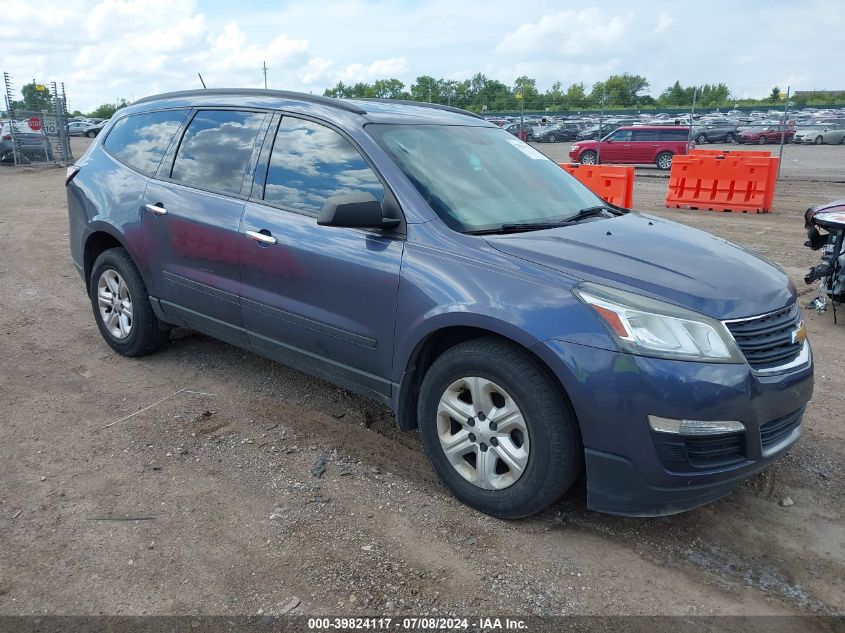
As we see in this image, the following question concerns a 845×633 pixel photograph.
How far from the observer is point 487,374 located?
10.2 ft

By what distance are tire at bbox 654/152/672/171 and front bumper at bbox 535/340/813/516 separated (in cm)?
2417

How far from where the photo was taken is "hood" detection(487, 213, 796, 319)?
2988 mm

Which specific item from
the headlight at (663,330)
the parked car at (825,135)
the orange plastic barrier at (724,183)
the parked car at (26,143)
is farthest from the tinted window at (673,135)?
the headlight at (663,330)

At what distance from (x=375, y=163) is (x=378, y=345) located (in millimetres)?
937

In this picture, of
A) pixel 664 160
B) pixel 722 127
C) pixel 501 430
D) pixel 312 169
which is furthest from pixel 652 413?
pixel 722 127

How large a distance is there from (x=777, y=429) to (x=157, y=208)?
3823 mm

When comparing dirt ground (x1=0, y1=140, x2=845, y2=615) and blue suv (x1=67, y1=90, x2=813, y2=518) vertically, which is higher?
blue suv (x1=67, y1=90, x2=813, y2=518)

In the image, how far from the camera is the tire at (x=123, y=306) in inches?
198

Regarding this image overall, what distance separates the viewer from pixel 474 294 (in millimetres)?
3160

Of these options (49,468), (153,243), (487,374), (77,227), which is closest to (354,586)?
(487,374)

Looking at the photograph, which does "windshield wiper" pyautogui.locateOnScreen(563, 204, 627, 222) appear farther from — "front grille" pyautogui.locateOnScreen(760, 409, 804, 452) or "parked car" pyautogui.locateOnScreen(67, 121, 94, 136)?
"parked car" pyautogui.locateOnScreen(67, 121, 94, 136)

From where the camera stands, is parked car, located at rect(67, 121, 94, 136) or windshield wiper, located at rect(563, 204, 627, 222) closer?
windshield wiper, located at rect(563, 204, 627, 222)

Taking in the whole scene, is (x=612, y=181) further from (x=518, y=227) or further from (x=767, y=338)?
(x=767, y=338)

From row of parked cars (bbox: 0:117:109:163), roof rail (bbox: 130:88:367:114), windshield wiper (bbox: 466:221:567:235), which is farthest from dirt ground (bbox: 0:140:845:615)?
row of parked cars (bbox: 0:117:109:163)
